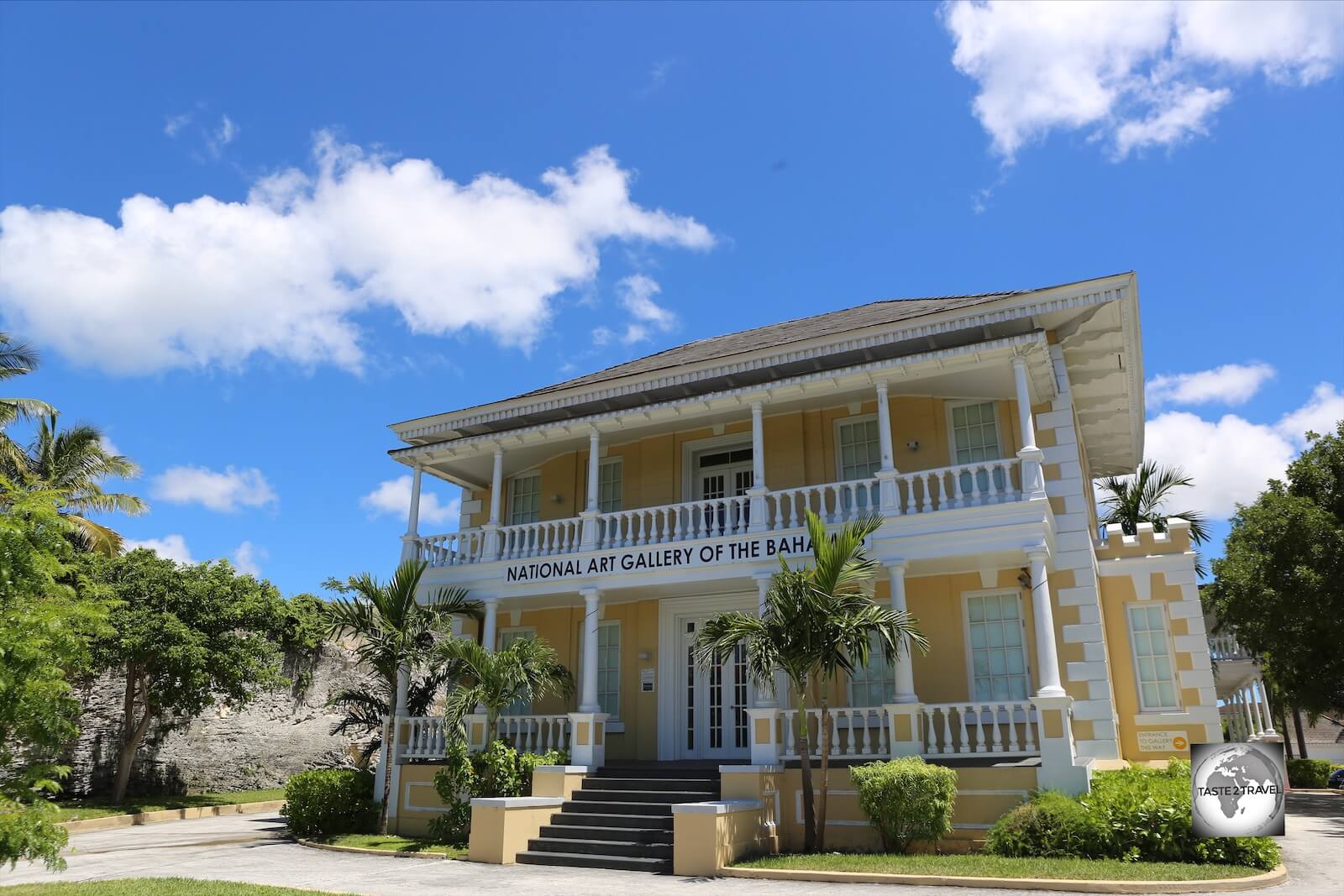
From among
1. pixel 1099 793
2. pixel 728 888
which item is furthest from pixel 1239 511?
pixel 728 888

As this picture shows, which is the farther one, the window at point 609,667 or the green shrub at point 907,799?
the window at point 609,667

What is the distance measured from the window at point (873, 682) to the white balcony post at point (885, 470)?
7.44 feet

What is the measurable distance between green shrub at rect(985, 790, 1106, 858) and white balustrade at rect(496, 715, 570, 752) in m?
6.71

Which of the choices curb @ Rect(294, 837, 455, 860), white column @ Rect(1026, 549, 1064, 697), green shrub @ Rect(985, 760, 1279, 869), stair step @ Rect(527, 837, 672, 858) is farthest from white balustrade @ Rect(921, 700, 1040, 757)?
curb @ Rect(294, 837, 455, 860)

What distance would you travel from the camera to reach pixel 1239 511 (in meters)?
22.6

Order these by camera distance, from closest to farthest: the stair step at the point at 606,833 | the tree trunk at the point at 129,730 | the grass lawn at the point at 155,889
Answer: the grass lawn at the point at 155,889
the stair step at the point at 606,833
the tree trunk at the point at 129,730

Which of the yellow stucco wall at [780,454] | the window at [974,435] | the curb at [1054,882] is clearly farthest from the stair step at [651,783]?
the window at [974,435]

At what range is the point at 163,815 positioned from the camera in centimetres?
1884

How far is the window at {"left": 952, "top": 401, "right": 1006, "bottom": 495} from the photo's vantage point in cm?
1477

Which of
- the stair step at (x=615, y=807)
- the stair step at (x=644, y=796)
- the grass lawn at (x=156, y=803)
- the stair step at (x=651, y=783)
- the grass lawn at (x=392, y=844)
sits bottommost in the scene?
the grass lawn at (x=392, y=844)

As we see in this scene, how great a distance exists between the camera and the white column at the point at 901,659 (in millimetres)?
12211

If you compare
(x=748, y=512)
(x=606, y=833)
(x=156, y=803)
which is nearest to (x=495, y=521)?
(x=748, y=512)

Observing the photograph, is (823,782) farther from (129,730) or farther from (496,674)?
(129,730)

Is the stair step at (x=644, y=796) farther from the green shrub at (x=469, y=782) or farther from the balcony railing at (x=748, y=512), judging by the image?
the balcony railing at (x=748, y=512)
